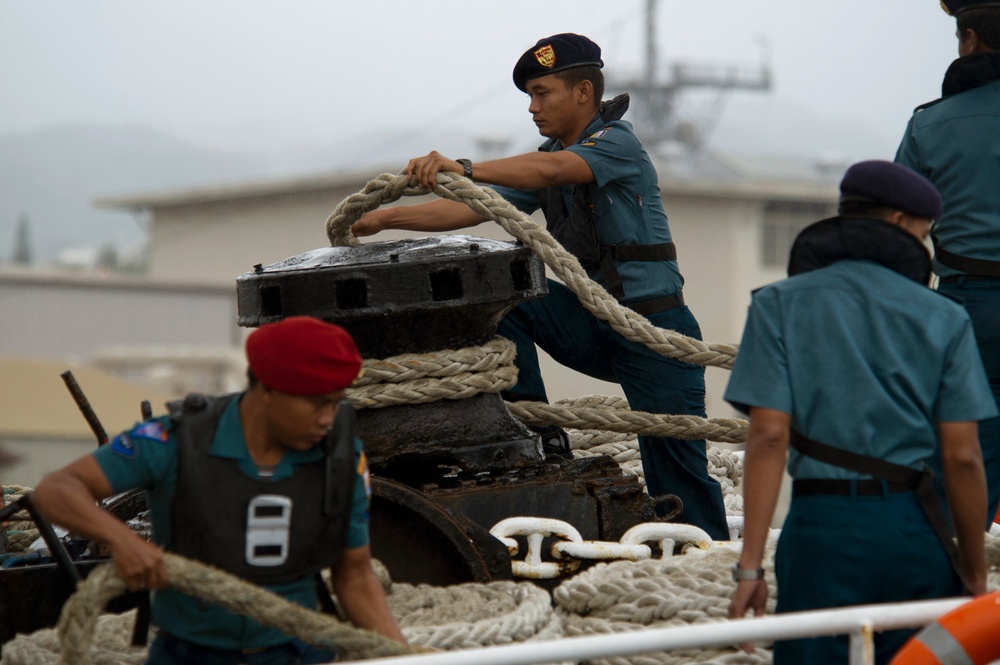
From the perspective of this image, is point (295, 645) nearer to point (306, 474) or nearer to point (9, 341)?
point (306, 474)

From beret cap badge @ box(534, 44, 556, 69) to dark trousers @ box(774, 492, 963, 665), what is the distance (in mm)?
2383

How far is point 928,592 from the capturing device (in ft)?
9.90

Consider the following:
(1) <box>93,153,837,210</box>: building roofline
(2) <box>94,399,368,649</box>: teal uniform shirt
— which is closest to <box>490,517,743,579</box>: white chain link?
(2) <box>94,399,368,649</box>: teal uniform shirt

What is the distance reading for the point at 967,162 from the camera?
4086mm

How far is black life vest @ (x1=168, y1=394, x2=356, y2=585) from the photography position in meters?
2.85

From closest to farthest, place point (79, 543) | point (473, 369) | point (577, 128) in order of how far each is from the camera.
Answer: point (79, 543)
point (473, 369)
point (577, 128)

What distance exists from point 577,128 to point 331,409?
101 inches

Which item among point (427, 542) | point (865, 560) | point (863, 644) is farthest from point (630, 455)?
point (863, 644)

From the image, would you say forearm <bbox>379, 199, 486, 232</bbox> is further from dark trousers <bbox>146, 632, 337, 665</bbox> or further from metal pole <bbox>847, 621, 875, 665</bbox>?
metal pole <bbox>847, 621, 875, 665</bbox>

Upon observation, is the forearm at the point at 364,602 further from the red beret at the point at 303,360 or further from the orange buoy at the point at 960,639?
the orange buoy at the point at 960,639

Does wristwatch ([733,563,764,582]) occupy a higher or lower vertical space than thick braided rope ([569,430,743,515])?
higher

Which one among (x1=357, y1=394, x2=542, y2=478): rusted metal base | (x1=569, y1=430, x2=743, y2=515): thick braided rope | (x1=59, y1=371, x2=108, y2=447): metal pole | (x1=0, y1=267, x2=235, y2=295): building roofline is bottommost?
(x1=0, y1=267, x2=235, y2=295): building roofline

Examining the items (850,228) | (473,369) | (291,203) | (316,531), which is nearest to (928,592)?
(850,228)

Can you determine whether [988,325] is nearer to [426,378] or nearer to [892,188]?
[892,188]
